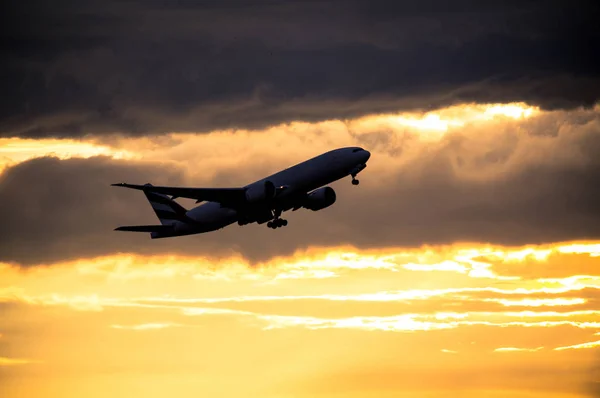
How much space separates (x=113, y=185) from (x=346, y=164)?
87.6 feet

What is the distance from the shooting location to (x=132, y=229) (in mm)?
161875

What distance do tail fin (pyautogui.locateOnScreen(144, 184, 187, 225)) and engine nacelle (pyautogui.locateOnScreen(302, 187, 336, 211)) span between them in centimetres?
1689

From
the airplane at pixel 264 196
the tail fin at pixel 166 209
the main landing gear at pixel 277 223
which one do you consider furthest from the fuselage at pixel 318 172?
the tail fin at pixel 166 209

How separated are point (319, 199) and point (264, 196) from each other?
11169 millimetres

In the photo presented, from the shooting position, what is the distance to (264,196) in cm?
14638

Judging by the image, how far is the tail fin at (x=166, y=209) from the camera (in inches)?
6403

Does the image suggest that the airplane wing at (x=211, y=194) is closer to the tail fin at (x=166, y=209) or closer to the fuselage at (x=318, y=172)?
the fuselage at (x=318, y=172)

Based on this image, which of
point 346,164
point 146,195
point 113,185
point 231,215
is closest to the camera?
point 113,185

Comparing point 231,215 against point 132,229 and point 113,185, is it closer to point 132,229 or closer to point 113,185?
point 132,229

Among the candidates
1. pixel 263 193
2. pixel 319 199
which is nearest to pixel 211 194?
pixel 263 193

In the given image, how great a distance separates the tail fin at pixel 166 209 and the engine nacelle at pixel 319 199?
1689 centimetres

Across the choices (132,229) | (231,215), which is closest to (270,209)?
(231,215)

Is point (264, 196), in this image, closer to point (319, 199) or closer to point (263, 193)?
point (263, 193)

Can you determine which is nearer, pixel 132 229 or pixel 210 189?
pixel 210 189
